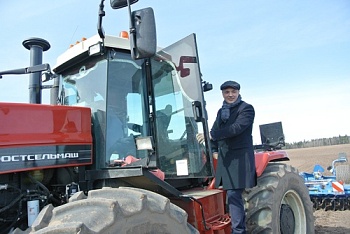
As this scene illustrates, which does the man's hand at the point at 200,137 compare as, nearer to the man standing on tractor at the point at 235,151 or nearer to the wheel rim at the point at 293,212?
the man standing on tractor at the point at 235,151

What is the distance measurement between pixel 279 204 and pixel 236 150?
39.2 inches

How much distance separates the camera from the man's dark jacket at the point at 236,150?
3354mm

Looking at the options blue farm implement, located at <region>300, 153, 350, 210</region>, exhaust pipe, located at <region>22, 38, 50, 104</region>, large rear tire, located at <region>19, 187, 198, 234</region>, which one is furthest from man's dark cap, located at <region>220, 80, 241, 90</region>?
blue farm implement, located at <region>300, 153, 350, 210</region>

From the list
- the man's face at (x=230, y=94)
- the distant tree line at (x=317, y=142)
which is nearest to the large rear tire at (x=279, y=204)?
the man's face at (x=230, y=94)

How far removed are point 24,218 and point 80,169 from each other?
612 millimetres

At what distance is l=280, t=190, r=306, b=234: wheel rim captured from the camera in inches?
163

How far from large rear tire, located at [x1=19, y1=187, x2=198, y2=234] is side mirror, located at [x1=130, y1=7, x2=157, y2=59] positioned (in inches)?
43.1

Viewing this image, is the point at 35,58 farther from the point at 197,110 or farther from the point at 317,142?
the point at 317,142

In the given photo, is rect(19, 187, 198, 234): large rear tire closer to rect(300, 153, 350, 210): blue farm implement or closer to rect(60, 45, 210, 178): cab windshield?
rect(60, 45, 210, 178): cab windshield

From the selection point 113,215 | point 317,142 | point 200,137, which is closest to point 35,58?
point 200,137

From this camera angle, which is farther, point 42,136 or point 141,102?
point 141,102

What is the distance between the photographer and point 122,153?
3100 millimetres

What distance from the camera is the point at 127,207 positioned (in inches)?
89.4

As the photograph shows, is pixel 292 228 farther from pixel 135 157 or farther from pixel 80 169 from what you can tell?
pixel 80 169
